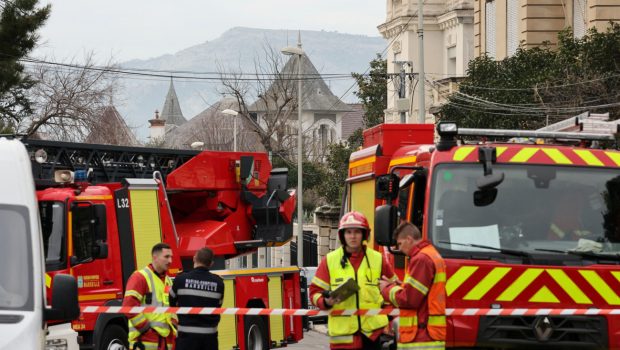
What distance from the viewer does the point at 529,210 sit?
40.8ft

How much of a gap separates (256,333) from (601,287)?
7.72 metres

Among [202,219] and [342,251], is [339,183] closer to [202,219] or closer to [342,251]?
[202,219]

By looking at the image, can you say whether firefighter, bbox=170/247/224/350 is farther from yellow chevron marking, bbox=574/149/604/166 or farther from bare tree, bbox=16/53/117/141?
bare tree, bbox=16/53/117/141

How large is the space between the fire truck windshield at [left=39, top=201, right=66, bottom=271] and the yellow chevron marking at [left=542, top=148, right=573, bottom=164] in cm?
658

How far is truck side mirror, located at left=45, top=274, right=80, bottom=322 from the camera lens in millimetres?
9164

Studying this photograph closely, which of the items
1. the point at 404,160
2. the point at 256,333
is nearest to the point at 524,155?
the point at 404,160

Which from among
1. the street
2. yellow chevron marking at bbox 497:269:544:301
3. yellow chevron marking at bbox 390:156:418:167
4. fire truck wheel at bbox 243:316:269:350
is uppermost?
yellow chevron marking at bbox 390:156:418:167

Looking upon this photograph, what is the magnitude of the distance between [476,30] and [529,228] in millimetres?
34205

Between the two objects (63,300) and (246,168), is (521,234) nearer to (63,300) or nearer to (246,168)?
(63,300)

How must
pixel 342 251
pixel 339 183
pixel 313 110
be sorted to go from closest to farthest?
pixel 342 251
pixel 339 183
pixel 313 110

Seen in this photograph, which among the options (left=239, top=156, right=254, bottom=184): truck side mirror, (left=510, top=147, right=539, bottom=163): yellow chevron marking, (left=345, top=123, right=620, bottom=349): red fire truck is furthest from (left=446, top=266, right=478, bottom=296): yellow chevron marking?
(left=239, top=156, right=254, bottom=184): truck side mirror

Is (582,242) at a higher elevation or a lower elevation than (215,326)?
higher

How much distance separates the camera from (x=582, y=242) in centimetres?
Result: 1233

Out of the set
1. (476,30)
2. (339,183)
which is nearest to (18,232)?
(476,30)
